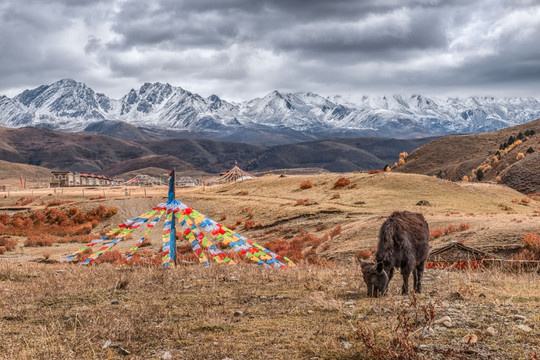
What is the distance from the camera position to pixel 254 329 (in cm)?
788

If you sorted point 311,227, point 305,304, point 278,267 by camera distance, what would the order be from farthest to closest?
1. point 311,227
2. point 278,267
3. point 305,304

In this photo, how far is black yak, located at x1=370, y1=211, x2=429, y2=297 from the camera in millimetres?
9969

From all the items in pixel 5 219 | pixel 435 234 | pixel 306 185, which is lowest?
pixel 5 219

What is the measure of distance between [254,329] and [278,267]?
26.1 ft

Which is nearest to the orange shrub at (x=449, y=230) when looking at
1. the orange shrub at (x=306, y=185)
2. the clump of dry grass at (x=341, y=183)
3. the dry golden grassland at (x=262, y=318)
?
the dry golden grassland at (x=262, y=318)

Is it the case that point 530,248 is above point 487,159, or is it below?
below

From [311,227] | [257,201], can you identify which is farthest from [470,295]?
[257,201]

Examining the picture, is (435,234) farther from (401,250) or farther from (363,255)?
(401,250)

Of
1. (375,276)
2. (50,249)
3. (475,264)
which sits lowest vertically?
(50,249)

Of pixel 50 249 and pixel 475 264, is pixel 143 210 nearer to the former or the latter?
pixel 50 249

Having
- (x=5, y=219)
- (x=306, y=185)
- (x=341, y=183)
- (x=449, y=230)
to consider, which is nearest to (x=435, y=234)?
(x=449, y=230)

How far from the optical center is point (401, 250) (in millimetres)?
10195

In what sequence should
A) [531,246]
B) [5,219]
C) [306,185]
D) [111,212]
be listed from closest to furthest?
[531,246], [5,219], [111,212], [306,185]

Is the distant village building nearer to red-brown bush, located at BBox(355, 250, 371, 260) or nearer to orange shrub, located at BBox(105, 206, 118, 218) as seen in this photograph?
orange shrub, located at BBox(105, 206, 118, 218)
